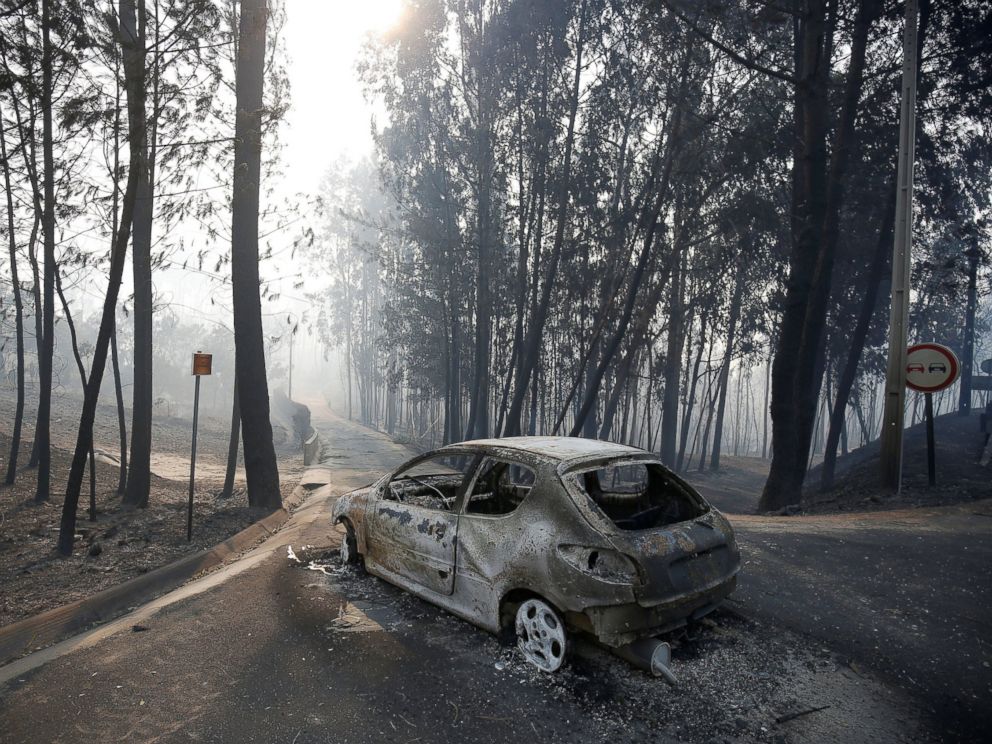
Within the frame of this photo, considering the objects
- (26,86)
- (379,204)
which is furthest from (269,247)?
(379,204)

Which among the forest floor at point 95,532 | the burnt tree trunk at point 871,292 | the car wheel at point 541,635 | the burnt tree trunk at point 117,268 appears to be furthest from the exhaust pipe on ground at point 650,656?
the burnt tree trunk at point 871,292

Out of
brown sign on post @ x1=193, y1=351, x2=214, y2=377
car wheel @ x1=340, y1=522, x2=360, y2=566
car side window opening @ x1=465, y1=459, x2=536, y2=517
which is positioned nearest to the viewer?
car side window opening @ x1=465, y1=459, x2=536, y2=517

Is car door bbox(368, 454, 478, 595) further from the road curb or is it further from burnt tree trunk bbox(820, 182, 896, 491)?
burnt tree trunk bbox(820, 182, 896, 491)

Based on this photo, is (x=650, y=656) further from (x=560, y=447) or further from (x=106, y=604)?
(x=106, y=604)

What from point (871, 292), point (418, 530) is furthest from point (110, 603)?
point (871, 292)

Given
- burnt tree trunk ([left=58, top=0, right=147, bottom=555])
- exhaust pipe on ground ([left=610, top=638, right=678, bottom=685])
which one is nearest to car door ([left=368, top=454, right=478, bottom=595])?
exhaust pipe on ground ([left=610, top=638, right=678, bottom=685])

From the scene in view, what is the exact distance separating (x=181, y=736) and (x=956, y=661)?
4.65 metres

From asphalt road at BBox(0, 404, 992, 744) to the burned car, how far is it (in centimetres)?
29

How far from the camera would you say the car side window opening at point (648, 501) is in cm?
425

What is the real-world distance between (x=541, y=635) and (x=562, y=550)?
618 mm

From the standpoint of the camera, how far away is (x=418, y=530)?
4695 millimetres

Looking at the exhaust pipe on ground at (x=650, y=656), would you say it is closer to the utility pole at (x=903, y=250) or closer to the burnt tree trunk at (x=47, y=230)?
the utility pole at (x=903, y=250)

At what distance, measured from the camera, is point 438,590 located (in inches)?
177

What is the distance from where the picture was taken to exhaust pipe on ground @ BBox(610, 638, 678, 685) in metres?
3.54
